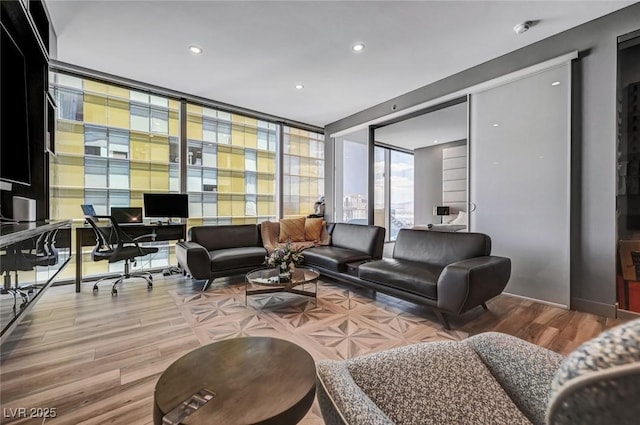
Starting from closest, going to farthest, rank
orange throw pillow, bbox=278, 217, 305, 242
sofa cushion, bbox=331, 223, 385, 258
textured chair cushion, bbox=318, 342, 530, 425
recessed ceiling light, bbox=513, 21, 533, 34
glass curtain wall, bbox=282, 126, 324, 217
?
textured chair cushion, bbox=318, 342, 530, 425
recessed ceiling light, bbox=513, 21, 533, 34
sofa cushion, bbox=331, 223, 385, 258
orange throw pillow, bbox=278, 217, 305, 242
glass curtain wall, bbox=282, 126, 324, 217

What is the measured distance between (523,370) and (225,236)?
400cm

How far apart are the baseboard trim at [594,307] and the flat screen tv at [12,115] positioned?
16.0 ft

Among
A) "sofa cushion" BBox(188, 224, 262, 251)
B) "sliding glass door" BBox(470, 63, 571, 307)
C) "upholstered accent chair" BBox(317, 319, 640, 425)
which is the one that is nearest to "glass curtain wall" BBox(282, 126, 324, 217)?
"sofa cushion" BBox(188, 224, 262, 251)

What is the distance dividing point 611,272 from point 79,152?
20.6 ft

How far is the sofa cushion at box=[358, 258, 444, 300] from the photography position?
101 inches

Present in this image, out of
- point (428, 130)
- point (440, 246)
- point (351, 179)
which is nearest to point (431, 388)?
point (440, 246)

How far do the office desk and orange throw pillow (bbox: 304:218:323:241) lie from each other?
1.88 metres

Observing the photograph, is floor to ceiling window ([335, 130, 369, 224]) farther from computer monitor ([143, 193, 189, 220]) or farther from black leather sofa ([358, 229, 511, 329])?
computer monitor ([143, 193, 189, 220])

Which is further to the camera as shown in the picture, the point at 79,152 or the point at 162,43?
the point at 79,152

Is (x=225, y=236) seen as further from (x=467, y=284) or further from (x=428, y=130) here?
(x=428, y=130)

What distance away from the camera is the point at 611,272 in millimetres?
2645

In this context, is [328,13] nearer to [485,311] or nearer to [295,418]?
[295,418]

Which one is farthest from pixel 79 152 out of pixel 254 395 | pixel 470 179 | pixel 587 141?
pixel 587 141

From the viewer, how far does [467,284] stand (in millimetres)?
2264
